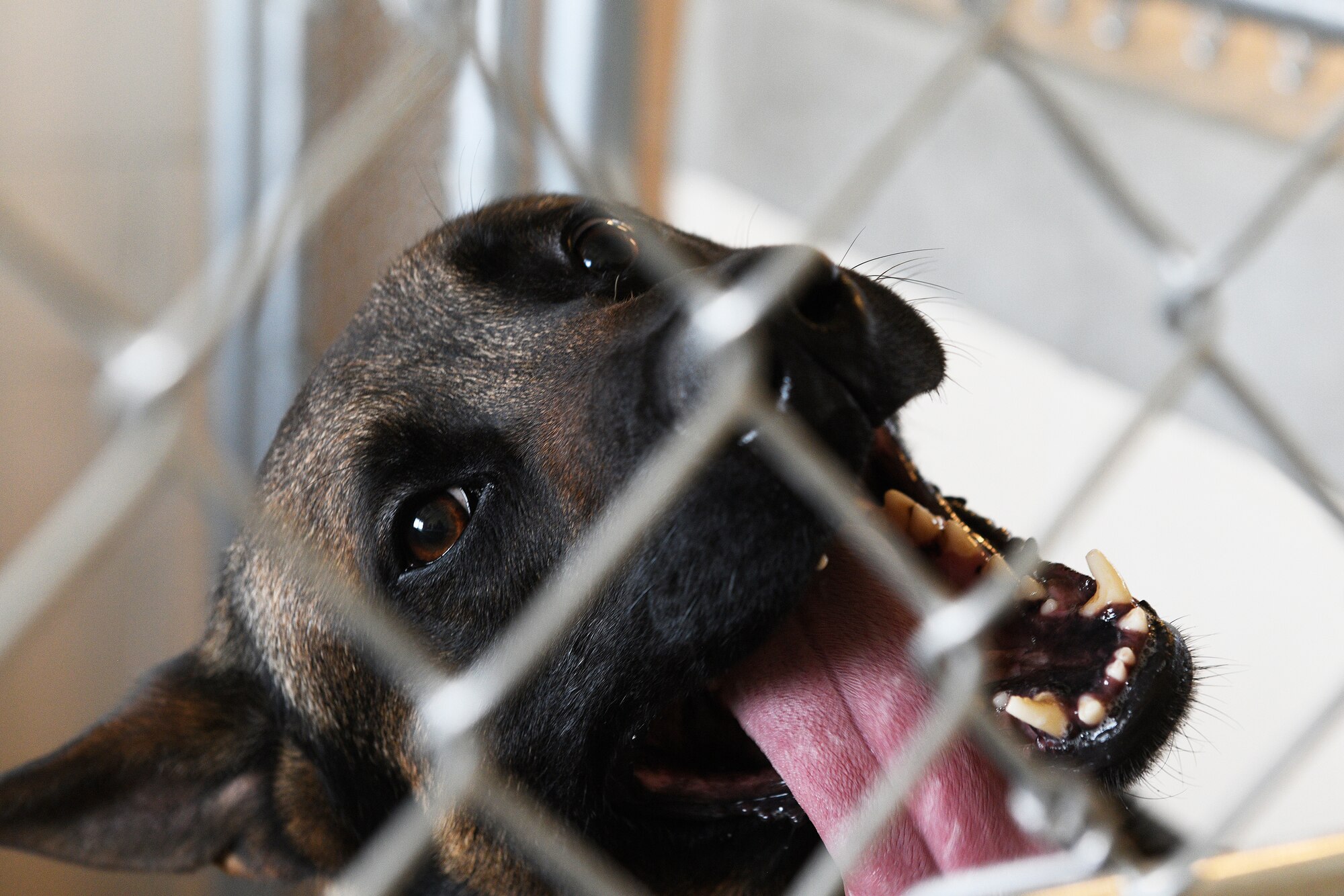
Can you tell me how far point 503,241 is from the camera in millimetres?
1875

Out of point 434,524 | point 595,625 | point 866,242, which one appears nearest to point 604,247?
point 434,524

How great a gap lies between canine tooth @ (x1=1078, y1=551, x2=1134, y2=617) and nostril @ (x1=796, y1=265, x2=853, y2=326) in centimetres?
41

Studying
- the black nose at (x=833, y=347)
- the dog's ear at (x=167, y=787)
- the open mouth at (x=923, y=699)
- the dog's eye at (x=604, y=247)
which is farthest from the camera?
the dog's eye at (x=604, y=247)

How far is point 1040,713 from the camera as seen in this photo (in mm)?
1363

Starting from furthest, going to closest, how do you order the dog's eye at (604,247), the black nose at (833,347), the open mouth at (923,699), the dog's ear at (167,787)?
the dog's eye at (604,247) → the dog's ear at (167,787) → the open mouth at (923,699) → the black nose at (833,347)

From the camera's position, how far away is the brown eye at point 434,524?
5.20ft

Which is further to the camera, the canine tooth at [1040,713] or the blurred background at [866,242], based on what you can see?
the blurred background at [866,242]

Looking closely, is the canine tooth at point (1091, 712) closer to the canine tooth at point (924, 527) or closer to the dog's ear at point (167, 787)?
the canine tooth at point (924, 527)

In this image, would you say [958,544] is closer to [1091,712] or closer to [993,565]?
[993,565]

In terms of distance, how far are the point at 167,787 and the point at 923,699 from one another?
103 centimetres

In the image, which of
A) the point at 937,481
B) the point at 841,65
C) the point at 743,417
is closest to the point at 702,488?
the point at 743,417

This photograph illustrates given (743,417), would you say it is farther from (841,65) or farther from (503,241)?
(841,65)

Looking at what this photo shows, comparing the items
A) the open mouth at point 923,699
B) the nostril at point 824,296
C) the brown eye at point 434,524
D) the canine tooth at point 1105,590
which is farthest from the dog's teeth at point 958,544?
the brown eye at point 434,524

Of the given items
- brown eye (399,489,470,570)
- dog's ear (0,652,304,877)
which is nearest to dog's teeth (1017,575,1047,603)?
brown eye (399,489,470,570)
